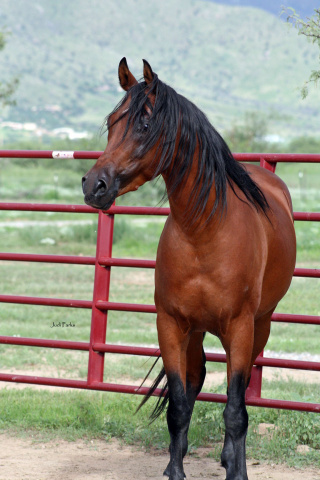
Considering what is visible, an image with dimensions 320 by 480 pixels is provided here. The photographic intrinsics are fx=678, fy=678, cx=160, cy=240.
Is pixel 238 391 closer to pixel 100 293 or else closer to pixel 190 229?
pixel 190 229

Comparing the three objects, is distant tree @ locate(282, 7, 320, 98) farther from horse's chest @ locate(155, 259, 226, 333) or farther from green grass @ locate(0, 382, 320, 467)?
green grass @ locate(0, 382, 320, 467)

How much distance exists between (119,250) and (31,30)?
492 feet

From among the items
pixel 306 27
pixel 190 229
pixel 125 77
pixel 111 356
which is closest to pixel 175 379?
pixel 190 229

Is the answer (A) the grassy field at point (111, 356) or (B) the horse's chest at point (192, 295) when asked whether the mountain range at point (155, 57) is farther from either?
(B) the horse's chest at point (192, 295)

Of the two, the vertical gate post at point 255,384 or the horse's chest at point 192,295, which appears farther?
the vertical gate post at point 255,384

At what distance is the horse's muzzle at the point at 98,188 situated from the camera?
2.64 m

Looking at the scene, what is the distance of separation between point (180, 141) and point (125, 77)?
369mm

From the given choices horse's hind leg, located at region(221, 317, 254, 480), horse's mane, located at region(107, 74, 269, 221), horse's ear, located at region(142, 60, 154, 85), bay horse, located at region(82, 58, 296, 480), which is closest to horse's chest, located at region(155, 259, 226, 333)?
bay horse, located at region(82, 58, 296, 480)

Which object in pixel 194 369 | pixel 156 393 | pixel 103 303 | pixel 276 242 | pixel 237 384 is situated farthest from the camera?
pixel 103 303

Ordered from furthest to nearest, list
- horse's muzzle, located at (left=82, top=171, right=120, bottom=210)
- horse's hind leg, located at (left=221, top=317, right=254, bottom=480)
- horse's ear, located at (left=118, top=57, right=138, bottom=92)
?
horse's hind leg, located at (left=221, top=317, right=254, bottom=480), horse's ear, located at (left=118, top=57, right=138, bottom=92), horse's muzzle, located at (left=82, top=171, right=120, bottom=210)

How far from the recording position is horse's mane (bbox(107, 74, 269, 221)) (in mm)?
2779

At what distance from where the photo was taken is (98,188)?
8.75 feet

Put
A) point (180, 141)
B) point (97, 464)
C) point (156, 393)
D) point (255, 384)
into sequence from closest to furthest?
1. point (180, 141)
2. point (97, 464)
3. point (255, 384)
4. point (156, 393)

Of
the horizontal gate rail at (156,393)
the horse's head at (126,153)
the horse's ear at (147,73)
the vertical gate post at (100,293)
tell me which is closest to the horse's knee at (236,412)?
the horizontal gate rail at (156,393)
